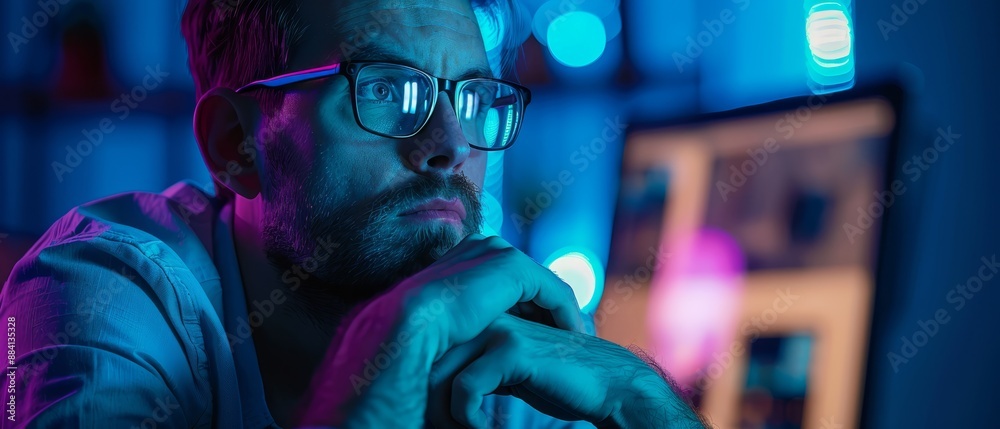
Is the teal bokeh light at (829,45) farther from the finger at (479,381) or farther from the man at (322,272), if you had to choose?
the finger at (479,381)

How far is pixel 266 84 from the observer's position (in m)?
1.09

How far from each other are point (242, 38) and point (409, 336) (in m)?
0.74

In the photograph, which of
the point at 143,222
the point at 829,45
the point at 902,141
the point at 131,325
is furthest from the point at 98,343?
the point at 829,45

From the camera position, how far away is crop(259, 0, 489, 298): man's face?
101 cm

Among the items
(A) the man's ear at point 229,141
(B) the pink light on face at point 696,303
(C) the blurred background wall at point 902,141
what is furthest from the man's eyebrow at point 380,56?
(B) the pink light on face at point 696,303

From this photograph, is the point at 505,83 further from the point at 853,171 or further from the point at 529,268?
the point at 853,171

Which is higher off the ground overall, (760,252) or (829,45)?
(829,45)

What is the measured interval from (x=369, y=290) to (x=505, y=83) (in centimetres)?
41

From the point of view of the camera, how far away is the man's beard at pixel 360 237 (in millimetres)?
1014

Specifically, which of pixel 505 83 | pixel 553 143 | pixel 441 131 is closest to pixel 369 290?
pixel 441 131

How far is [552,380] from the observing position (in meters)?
0.80

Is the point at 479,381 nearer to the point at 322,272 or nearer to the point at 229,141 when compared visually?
the point at 322,272

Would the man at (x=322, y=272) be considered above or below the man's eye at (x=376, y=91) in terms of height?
below

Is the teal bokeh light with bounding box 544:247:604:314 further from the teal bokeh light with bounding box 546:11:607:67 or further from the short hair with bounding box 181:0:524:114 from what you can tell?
the short hair with bounding box 181:0:524:114
